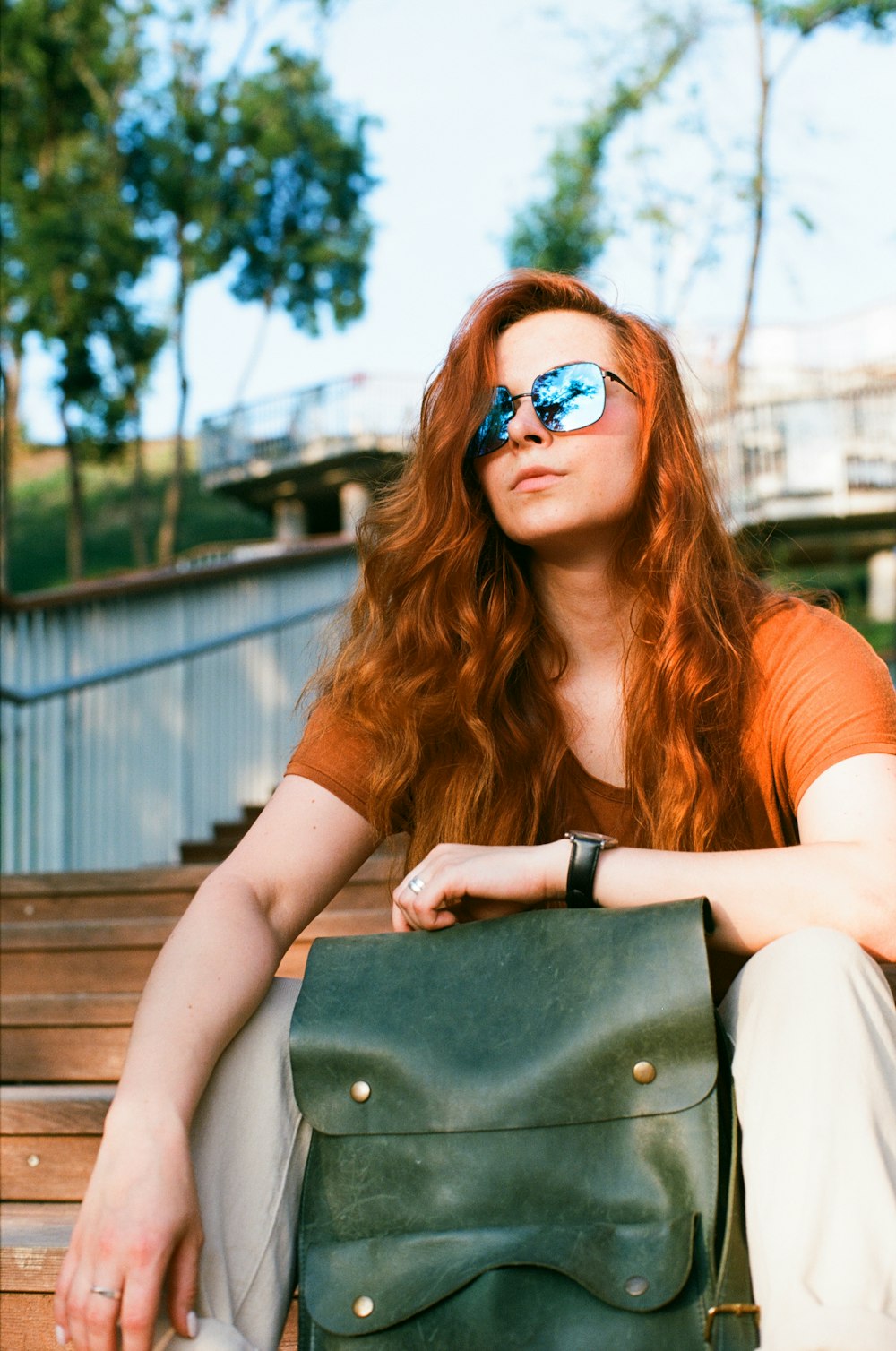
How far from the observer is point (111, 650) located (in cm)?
609

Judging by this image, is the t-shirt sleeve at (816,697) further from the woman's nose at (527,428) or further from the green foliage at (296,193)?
the green foliage at (296,193)

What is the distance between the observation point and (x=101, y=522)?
33.0 meters

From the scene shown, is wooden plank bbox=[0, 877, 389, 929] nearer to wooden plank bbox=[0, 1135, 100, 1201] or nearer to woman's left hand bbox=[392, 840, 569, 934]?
wooden plank bbox=[0, 1135, 100, 1201]

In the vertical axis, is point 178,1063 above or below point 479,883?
below

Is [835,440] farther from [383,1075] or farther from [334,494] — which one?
[383,1075]

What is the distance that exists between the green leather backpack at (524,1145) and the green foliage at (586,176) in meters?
10.1

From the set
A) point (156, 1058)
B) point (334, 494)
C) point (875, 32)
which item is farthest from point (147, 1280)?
point (334, 494)

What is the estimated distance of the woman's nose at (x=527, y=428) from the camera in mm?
1863

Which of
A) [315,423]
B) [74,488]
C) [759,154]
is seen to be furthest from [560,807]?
[315,423]

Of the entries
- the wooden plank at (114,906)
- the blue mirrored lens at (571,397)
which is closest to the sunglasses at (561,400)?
the blue mirrored lens at (571,397)

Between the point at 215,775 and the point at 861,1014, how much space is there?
538 cm

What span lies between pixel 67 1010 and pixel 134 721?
3060 millimetres

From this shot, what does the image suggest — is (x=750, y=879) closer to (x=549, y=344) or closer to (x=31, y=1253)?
(x=549, y=344)

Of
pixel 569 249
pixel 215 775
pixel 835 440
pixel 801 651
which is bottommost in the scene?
pixel 215 775
